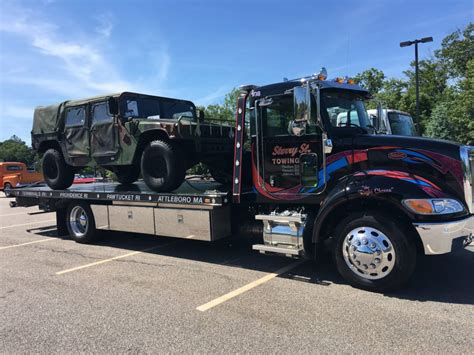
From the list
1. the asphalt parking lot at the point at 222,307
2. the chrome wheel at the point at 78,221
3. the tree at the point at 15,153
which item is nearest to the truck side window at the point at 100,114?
the chrome wheel at the point at 78,221

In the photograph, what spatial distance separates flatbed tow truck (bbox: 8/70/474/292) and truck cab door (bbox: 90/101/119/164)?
5.32ft

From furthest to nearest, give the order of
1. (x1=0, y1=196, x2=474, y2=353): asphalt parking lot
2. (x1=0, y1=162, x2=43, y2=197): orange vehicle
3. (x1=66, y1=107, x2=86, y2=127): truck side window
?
1. (x1=0, y1=162, x2=43, y2=197): orange vehicle
2. (x1=66, y1=107, x2=86, y2=127): truck side window
3. (x1=0, y1=196, x2=474, y2=353): asphalt parking lot

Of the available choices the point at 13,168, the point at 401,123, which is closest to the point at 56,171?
the point at 401,123

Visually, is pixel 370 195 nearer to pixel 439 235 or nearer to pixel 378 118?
pixel 439 235

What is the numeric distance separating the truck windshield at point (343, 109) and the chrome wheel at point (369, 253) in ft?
4.64

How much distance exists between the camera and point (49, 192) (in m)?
8.52

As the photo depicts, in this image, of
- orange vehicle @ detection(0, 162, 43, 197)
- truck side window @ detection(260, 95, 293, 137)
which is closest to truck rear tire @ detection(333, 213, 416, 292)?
truck side window @ detection(260, 95, 293, 137)

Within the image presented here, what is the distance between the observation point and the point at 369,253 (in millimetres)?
4480

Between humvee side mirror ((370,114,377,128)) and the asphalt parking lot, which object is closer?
the asphalt parking lot

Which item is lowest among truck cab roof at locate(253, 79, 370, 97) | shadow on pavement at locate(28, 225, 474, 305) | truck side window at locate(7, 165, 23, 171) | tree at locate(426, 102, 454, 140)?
shadow on pavement at locate(28, 225, 474, 305)

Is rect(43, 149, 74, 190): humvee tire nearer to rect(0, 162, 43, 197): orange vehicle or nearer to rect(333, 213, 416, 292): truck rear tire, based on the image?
rect(333, 213, 416, 292): truck rear tire

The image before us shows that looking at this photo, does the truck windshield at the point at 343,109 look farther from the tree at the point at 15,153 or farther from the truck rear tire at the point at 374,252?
the tree at the point at 15,153

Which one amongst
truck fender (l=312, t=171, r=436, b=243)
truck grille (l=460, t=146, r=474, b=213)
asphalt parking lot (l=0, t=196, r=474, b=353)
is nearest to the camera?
asphalt parking lot (l=0, t=196, r=474, b=353)

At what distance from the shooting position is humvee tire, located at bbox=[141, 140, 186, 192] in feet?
21.4
